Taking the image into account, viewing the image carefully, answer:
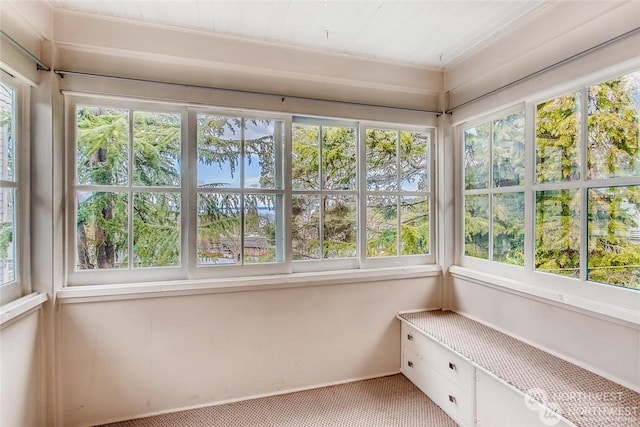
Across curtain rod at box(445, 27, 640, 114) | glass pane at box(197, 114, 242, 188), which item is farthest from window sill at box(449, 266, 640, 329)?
glass pane at box(197, 114, 242, 188)

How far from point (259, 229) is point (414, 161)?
1.33 meters

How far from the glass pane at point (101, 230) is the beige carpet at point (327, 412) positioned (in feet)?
3.13

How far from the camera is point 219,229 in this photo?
6.98 ft

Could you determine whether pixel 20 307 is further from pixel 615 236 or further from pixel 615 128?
pixel 615 128

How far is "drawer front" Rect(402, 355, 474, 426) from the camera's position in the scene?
1.83m

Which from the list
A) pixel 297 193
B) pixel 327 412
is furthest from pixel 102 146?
pixel 327 412

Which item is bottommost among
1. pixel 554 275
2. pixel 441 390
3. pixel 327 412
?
pixel 327 412

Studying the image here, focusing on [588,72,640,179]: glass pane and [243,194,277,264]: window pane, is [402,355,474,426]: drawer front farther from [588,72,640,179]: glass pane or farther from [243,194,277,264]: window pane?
[588,72,640,179]: glass pane

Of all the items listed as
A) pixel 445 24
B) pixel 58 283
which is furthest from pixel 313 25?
pixel 58 283

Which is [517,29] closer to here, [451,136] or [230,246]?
[451,136]

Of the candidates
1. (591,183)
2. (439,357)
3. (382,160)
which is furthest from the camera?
(382,160)

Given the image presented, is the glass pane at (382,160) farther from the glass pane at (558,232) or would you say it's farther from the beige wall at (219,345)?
the glass pane at (558,232)

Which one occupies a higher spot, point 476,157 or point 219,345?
point 476,157

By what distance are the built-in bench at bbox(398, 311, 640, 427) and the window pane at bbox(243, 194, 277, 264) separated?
1.11 metres
